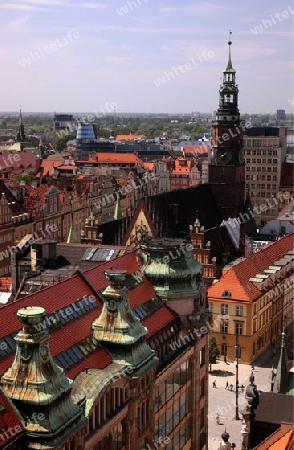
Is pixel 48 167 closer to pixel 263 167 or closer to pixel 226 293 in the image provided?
pixel 263 167

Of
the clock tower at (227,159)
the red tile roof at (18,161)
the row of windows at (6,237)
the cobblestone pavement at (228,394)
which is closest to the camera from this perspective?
the cobblestone pavement at (228,394)

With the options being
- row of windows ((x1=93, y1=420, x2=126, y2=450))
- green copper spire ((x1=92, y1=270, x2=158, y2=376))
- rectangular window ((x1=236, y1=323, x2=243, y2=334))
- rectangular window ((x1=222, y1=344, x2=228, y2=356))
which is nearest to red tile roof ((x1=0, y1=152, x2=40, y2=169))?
rectangular window ((x1=222, y1=344, x2=228, y2=356))

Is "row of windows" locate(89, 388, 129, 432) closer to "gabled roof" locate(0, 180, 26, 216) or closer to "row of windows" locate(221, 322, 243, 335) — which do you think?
"row of windows" locate(221, 322, 243, 335)

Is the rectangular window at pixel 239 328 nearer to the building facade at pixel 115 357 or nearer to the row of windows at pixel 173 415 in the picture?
the building facade at pixel 115 357

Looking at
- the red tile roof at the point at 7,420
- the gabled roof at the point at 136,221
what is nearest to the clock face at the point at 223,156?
the gabled roof at the point at 136,221

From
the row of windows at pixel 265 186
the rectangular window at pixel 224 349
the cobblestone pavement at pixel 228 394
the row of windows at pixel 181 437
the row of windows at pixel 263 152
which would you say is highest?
the row of windows at pixel 263 152

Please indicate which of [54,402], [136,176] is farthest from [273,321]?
[136,176]

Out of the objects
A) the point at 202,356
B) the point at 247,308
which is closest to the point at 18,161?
the point at 247,308

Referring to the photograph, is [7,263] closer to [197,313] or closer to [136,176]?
[197,313]
